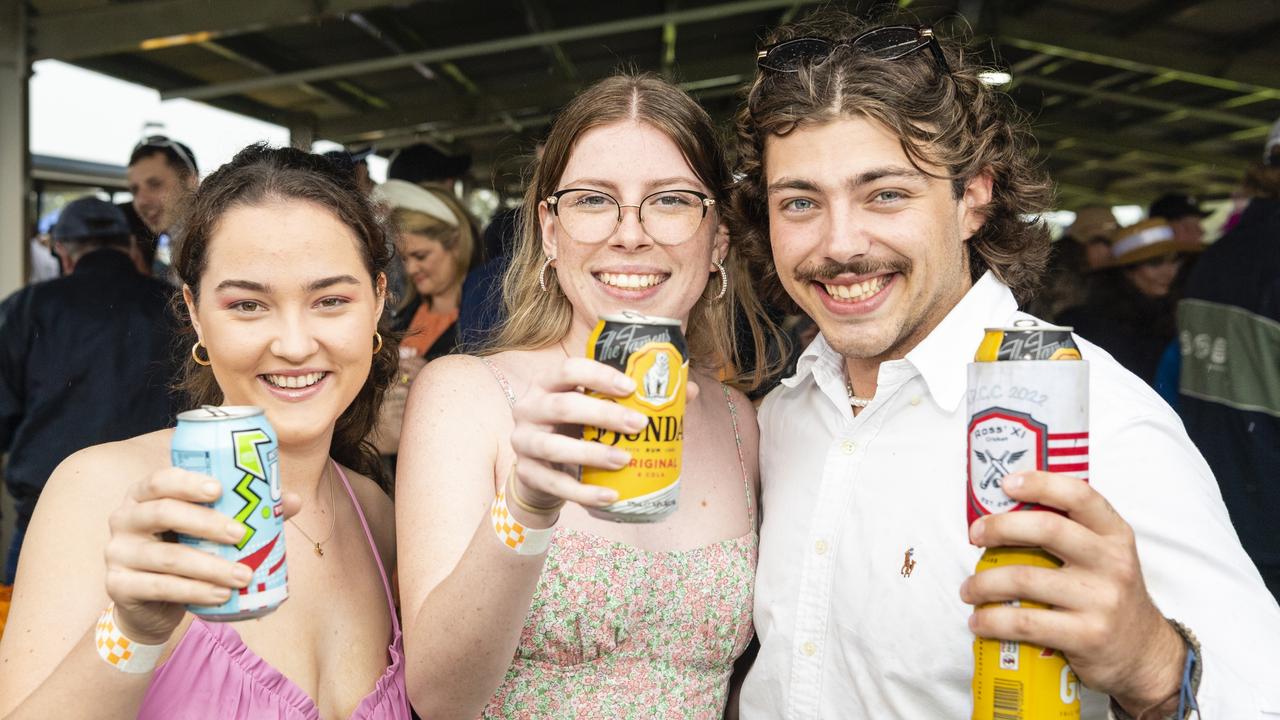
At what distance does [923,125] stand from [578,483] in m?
1.10

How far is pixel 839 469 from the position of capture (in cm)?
187

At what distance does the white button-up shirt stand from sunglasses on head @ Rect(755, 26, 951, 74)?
1.65 feet

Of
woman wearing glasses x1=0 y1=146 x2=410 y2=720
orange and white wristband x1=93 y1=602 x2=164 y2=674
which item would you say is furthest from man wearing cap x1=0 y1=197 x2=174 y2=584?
orange and white wristband x1=93 y1=602 x2=164 y2=674

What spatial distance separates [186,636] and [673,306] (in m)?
1.12

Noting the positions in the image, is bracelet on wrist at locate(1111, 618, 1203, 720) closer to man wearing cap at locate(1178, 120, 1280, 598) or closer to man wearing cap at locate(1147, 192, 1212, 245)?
man wearing cap at locate(1178, 120, 1280, 598)

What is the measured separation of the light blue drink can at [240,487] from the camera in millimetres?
1209

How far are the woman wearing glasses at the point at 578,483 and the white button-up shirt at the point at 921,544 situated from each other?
15 cm

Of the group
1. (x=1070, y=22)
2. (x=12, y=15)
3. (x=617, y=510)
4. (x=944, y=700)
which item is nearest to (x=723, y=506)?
(x=944, y=700)

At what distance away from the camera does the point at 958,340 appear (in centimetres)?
186

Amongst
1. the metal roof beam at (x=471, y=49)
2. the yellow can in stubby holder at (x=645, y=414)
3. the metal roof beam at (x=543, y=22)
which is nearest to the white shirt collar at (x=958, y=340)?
the yellow can in stubby holder at (x=645, y=414)

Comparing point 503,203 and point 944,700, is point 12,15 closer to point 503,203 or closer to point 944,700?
point 503,203

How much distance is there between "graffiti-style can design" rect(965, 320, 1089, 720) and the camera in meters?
1.17

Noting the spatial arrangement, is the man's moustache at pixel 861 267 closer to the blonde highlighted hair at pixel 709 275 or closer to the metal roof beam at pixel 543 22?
the blonde highlighted hair at pixel 709 275

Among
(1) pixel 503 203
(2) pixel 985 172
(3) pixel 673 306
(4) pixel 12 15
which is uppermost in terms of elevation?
(4) pixel 12 15
